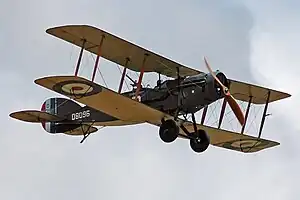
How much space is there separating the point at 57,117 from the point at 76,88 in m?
4.73

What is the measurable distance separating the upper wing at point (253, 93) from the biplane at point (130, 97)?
16cm

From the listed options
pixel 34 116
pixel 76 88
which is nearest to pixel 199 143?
pixel 76 88

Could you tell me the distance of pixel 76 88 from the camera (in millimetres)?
25750

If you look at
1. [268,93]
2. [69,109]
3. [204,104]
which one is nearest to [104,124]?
[69,109]

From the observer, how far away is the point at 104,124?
29.4 metres

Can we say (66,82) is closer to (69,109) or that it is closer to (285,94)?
(69,109)

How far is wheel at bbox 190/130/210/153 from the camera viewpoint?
94.8 ft

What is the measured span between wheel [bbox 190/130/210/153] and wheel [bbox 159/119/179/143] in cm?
161

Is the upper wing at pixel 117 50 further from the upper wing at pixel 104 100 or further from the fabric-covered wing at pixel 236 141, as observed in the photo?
the fabric-covered wing at pixel 236 141

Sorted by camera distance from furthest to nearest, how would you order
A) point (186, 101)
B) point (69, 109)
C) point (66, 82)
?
point (69, 109)
point (186, 101)
point (66, 82)

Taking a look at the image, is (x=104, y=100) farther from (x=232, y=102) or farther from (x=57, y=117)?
(x=232, y=102)

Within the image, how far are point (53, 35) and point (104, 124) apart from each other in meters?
4.55

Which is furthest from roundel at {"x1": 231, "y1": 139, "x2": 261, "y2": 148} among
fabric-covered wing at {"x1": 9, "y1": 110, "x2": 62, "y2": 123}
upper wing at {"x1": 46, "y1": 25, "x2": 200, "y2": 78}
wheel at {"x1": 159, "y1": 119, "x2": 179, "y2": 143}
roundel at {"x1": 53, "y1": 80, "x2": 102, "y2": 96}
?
roundel at {"x1": 53, "y1": 80, "x2": 102, "y2": 96}

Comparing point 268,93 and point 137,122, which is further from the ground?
point 268,93
